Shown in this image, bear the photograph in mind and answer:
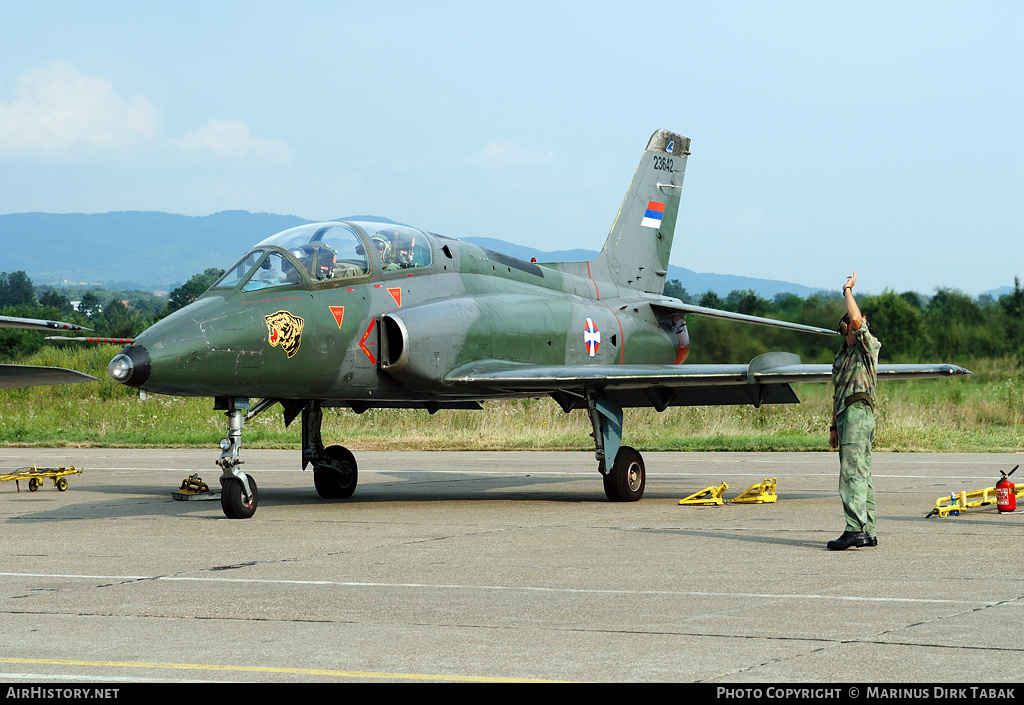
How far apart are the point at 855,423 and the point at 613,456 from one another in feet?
16.1

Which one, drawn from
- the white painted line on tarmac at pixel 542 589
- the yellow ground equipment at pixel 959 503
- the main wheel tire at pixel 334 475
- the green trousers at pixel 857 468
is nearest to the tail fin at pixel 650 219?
the main wheel tire at pixel 334 475

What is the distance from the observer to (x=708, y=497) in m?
14.0

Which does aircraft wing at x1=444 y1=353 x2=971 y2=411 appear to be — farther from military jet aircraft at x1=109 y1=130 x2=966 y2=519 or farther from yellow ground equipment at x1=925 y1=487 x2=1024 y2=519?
yellow ground equipment at x1=925 y1=487 x2=1024 y2=519

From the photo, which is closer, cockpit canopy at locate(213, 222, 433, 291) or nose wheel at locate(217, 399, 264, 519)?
nose wheel at locate(217, 399, 264, 519)

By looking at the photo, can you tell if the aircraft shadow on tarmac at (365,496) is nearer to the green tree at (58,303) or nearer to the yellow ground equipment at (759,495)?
the yellow ground equipment at (759,495)

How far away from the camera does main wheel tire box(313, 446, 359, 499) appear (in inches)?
610

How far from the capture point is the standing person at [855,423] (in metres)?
9.70

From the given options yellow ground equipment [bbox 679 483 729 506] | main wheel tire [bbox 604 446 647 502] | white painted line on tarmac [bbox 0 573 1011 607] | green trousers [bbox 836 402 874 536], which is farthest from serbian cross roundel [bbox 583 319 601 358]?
white painted line on tarmac [bbox 0 573 1011 607]

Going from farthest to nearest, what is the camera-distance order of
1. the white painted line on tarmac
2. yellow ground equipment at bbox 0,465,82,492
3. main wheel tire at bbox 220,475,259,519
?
yellow ground equipment at bbox 0,465,82,492, main wheel tire at bbox 220,475,259,519, the white painted line on tarmac

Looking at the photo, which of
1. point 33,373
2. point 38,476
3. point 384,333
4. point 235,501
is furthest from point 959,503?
point 33,373

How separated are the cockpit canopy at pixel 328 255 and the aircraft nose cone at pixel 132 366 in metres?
1.60

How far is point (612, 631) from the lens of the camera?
20.8ft

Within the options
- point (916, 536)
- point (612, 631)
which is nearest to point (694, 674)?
point (612, 631)

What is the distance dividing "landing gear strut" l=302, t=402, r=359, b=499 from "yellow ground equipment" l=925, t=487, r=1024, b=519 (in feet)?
24.4
